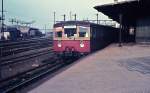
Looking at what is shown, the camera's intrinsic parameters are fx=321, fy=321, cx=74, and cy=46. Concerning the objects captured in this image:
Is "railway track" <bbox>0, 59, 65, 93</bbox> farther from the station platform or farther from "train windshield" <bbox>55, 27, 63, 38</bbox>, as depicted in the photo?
"train windshield" <bbox>55, 27, 63, 38</bbox>

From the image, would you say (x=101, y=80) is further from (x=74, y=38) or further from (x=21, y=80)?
(x=74, y=38)

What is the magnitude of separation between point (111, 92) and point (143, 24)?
23.9 metres

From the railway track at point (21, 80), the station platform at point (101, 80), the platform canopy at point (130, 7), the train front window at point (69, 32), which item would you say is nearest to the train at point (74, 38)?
the train front window at point (69, 32)

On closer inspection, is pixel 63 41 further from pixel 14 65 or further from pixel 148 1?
pixel 148 1

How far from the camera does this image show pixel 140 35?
33.7 meters

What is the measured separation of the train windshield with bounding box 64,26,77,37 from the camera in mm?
21781

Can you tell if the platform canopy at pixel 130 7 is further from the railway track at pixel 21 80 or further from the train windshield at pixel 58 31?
the railway track at pixel 21 80

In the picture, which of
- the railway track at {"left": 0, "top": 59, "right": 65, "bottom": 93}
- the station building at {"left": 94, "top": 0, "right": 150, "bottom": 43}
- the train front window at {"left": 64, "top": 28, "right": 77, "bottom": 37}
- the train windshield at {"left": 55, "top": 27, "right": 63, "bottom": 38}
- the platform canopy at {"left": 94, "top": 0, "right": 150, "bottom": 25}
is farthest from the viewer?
the station building at {"left": 94, "top": 0, "right": 150, "bottom": 43}

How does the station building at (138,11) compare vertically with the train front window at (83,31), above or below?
above

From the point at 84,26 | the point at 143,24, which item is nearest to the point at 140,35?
the point at 143,24

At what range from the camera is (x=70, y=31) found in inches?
869

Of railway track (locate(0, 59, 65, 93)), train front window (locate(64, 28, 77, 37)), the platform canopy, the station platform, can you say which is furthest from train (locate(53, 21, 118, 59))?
the platform canopy

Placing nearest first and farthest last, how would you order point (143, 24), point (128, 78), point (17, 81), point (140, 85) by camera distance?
point (140, 85), point (128, 78), point (17, 81), point (143, 24)

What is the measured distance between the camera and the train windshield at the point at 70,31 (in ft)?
71.5
